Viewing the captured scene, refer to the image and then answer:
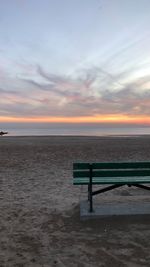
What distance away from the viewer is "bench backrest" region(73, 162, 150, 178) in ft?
24.6

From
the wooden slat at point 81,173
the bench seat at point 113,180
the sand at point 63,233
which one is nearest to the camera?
the sand at point 63,233

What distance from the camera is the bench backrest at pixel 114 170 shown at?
24.6ft

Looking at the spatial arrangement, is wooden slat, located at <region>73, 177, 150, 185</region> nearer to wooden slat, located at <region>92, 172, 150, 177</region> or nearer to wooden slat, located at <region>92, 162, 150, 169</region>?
wooden slat, located at <region>92, 172, 150, 177</region>

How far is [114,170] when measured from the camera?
7598 millimetres

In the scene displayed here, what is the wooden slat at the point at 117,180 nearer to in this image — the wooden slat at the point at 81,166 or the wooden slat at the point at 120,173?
the wooden slat at the point at 120,173

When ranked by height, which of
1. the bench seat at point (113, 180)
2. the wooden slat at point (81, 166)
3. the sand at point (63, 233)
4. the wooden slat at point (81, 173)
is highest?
the wooden slat at point (81, 166)

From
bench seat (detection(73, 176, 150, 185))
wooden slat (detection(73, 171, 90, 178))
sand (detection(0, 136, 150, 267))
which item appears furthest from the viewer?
wooden slat (detection(73, 171, 90, 178))

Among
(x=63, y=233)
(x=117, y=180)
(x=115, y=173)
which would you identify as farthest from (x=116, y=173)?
(x=63, y=233)

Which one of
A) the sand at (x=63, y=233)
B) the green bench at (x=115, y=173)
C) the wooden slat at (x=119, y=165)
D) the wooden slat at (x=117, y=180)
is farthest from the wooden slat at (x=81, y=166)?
the sand at (x=63, y=233)

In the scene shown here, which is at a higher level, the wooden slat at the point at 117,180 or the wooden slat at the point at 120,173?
the wooden slat at the point at 120,173

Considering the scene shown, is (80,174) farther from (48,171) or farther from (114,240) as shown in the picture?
(48,171)

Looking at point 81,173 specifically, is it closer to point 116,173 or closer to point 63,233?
point 116,173

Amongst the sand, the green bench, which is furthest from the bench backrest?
the sand

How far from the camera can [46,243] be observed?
246 inches
